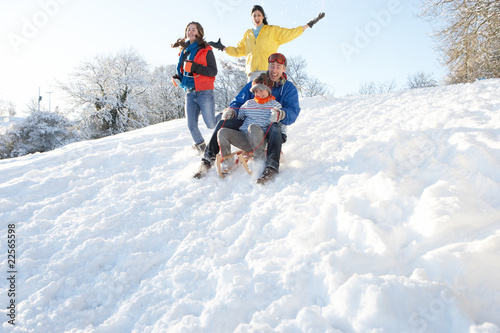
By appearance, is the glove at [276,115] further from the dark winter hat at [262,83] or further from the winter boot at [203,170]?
the winter boot at [203,170]

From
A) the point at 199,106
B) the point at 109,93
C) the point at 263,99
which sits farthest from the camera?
the point at 109,93

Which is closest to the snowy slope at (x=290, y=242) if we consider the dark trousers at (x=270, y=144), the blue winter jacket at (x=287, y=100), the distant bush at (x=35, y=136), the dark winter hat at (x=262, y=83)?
the dark trousers at (x=270, y=144)

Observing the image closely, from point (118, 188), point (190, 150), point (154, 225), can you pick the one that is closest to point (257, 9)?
point (190, 150)

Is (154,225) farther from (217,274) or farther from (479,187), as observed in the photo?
(479,187)

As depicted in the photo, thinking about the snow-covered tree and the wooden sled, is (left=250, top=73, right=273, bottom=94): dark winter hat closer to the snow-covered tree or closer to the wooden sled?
the wooden sled

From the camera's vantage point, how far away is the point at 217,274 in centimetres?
171

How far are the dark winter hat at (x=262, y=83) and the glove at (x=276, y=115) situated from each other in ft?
1.14

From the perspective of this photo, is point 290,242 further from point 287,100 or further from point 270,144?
point 287,100

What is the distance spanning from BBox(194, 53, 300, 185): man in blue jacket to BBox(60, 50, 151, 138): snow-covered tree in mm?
18882

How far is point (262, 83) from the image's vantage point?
308 centimetres

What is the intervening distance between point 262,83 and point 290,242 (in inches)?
74.5

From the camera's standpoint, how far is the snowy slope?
51.5 inches

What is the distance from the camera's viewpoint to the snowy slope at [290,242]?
51.5 inches

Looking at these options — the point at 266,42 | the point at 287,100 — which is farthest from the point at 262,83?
the point at 266,42
